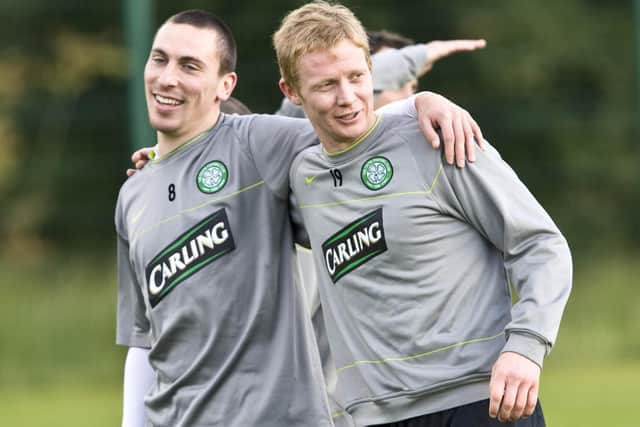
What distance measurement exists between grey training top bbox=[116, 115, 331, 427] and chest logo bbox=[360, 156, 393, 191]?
0.37 m

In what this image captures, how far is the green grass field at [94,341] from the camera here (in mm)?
8844

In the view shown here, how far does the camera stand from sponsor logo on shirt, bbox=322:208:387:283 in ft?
10.3

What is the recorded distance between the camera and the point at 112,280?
10.7 meters

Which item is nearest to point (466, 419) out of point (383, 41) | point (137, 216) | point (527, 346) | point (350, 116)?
point (527, 346)

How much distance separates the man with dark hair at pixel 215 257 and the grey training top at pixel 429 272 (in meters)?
0.35

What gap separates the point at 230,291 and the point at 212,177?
32 centimetres

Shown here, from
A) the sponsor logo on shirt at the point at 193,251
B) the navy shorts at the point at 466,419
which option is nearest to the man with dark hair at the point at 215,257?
the sponsor logo on shirt at the point at 193,251

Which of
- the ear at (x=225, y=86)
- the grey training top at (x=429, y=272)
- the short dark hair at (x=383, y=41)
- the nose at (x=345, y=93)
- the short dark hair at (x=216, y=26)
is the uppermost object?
the short dark hair at (x=383, y=41)

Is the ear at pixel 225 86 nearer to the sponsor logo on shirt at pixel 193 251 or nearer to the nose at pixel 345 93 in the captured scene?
the sponsor logo on shirt at pixel 193 251

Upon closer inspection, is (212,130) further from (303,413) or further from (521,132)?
(521,132)

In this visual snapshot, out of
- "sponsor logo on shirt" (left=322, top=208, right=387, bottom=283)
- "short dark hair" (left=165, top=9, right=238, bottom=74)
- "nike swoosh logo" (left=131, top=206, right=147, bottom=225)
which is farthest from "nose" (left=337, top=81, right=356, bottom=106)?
"nike swoosh logo" (left=131, top=206, right=147, bottom=225)

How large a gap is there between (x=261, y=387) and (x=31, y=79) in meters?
11.1

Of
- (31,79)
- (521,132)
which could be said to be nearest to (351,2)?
(521,132)

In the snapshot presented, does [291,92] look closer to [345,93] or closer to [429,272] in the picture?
[345,93]
